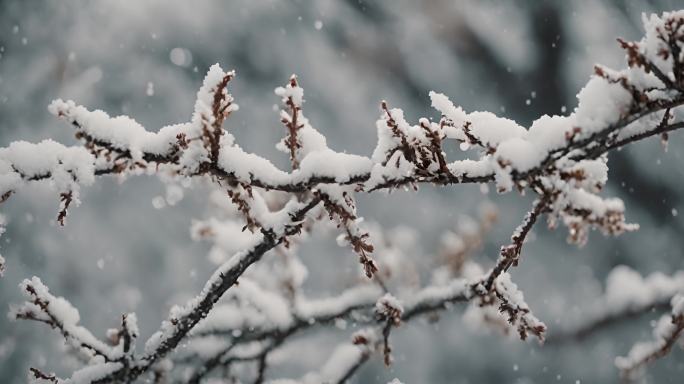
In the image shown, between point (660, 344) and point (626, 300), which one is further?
point (626, 300)

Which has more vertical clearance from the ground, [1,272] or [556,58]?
[556,58]

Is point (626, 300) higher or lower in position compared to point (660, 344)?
higher

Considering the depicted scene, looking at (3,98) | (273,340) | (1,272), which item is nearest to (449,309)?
(273,340)

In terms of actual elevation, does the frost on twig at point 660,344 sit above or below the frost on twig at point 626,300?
below

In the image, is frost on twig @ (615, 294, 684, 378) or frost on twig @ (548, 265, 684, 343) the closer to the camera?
frost on twig @ (615, 294, 684, 378)

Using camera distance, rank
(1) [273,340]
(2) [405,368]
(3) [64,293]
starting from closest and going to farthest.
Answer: (1) [273,340] < (2) [405,368] < (3) [64,293]

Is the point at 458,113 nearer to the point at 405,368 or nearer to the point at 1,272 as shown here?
the point at 1,272

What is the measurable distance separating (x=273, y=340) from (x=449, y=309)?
50.7 inches

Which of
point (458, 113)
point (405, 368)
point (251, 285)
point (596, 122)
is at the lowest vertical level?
point (596, 122)

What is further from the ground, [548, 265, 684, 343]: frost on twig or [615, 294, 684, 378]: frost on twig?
[548, 265, 684, 343]: frost on twig

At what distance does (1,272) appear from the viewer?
7.09 feet

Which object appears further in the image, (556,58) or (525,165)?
(556,58)

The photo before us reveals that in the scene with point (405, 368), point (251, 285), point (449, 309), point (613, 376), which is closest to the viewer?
point (449, 309)

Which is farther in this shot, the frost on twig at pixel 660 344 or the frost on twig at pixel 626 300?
the frost on twig at pixel 626 300
